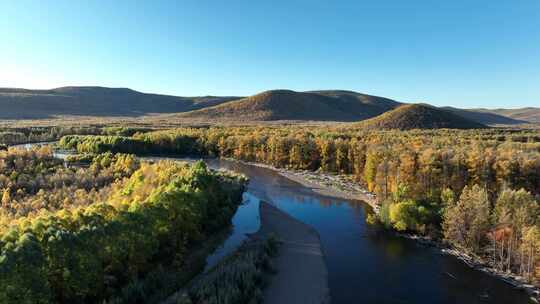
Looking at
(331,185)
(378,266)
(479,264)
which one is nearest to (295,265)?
(378,266)

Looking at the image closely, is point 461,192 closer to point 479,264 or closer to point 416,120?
point 479,264

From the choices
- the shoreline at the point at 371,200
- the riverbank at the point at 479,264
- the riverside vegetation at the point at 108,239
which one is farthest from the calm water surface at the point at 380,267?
the riverside vegetation at the point at 108,239

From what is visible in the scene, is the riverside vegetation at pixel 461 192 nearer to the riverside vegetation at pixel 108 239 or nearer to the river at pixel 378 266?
the river at pixel 378 266

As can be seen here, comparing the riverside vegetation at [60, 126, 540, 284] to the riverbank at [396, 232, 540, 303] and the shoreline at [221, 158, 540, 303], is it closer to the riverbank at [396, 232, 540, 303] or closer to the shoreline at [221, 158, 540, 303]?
the riverbank at [396, 232, 540, 303]

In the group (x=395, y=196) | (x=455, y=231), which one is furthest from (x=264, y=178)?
(x=455, y=231)

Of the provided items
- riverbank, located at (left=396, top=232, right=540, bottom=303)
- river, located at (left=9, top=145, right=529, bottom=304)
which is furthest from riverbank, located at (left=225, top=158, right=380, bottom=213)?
riverbank, located at (left=396, top=232, right=540, bottom=303)

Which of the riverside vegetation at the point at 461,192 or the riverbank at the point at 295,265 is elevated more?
the riverside vegetation at the point at 461,192
